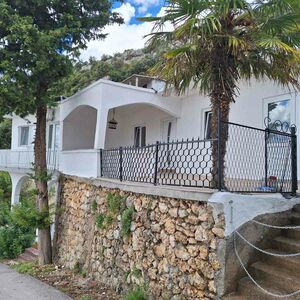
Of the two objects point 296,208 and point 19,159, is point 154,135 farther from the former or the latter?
point 296,208

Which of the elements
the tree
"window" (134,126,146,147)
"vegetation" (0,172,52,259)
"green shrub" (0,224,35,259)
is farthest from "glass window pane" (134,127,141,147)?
"green shrub" (0,224,35,259)

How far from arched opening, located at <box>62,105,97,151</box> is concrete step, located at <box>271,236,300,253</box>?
9910 mm

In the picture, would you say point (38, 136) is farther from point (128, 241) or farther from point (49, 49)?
point (128, 241)

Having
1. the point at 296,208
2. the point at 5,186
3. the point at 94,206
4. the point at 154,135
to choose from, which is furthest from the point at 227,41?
the point at 5,186

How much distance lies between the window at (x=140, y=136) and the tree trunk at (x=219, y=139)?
9.12 meters

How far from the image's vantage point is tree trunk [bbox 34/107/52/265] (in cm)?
1185

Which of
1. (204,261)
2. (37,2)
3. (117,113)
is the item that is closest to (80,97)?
(37,2)

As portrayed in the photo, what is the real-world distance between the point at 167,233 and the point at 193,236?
0.77 metres

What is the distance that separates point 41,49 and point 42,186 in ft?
15.2

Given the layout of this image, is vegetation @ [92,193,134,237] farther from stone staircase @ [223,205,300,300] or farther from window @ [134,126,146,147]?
window @ [134,126,146,147]

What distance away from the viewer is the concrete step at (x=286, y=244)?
5444mm

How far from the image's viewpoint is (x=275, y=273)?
5121 millimetres

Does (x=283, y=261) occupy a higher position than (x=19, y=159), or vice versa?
(x=19, y=159)

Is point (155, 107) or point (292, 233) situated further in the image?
point (155, 107)
